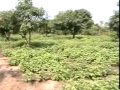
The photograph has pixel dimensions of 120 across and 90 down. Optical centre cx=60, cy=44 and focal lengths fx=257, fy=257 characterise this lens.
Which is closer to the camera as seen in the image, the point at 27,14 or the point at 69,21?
the point at 27,14

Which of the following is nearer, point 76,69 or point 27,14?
point 76,69

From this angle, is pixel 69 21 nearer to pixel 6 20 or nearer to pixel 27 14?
pixel 6 20

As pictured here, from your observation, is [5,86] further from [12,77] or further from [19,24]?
[19,24]

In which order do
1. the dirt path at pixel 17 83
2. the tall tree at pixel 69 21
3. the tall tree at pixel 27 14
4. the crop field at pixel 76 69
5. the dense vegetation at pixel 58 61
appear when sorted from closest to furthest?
the crop field at pixel 76 69, the dense vegetation at pixel 58 61, the dirt path at pixel 17 83, the tall tree at pixel 27 14, the tall tree at pixel 69 21

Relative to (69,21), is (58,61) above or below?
below

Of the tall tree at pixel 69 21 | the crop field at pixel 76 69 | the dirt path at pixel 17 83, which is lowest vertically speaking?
the dirt path at pixel 17 83

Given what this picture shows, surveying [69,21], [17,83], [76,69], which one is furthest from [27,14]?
[69,21]

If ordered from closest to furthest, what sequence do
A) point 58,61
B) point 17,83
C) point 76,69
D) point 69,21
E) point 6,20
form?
point 17,83, point 76,69, point 58,61, point 6,20, point 69,21

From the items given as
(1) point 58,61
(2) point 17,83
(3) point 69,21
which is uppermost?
(3) point 69,21

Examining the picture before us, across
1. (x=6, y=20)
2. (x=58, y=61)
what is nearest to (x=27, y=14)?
(x=6, y=20)

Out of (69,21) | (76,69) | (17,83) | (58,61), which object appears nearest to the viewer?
(17,83)

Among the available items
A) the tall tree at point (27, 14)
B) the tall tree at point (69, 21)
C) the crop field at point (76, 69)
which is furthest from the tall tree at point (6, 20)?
the tall tree at point (69, 21)

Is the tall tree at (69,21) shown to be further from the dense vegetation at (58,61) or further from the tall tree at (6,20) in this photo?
the tall tree at (6,20)

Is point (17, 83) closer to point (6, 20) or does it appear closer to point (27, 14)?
point (27, 14)
